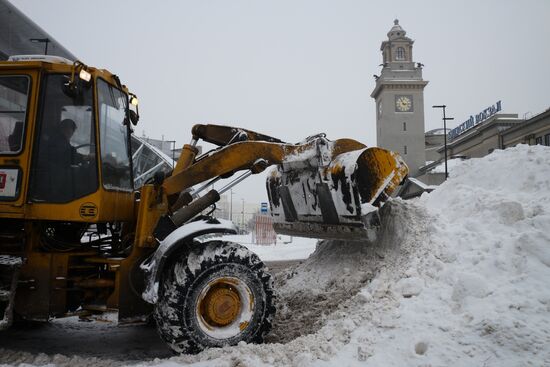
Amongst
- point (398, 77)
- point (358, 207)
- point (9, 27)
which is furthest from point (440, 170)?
point (358, 207)

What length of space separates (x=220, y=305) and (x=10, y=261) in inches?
77.2

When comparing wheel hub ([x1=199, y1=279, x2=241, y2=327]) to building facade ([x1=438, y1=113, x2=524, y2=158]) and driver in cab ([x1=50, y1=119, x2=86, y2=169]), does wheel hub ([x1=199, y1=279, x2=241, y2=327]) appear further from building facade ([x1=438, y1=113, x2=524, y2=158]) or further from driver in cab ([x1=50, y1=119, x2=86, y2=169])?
building facade ([x1=438, y1=113, x2=524, y2=158])

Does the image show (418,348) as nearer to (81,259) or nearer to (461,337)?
(461,337)

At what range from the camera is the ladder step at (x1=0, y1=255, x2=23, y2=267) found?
389 centimetres

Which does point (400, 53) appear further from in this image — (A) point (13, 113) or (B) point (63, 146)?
(A) point (13, 113)

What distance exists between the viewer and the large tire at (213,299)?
3836 millimetres

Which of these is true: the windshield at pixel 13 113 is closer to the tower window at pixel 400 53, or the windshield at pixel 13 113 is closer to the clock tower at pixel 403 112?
the clock tower at pixel 403 112

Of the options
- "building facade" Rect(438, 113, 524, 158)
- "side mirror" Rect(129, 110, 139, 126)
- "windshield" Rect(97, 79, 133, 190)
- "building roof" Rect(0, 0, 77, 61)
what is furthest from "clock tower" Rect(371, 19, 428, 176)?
"windshield" Rect(97, 79, 133, 190)

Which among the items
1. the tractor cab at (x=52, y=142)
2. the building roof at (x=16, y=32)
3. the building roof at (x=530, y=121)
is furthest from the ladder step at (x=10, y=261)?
the building roof at (x=530, y=121)

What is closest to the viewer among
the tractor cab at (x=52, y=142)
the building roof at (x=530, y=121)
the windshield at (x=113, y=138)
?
the tractor cab at (x=52, y=142)

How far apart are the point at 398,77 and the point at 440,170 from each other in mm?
16318

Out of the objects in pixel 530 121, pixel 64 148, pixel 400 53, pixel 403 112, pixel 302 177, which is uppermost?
pixel 400 53

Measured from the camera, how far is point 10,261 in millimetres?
3938

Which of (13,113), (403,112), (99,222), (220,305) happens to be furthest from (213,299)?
(403,112)
